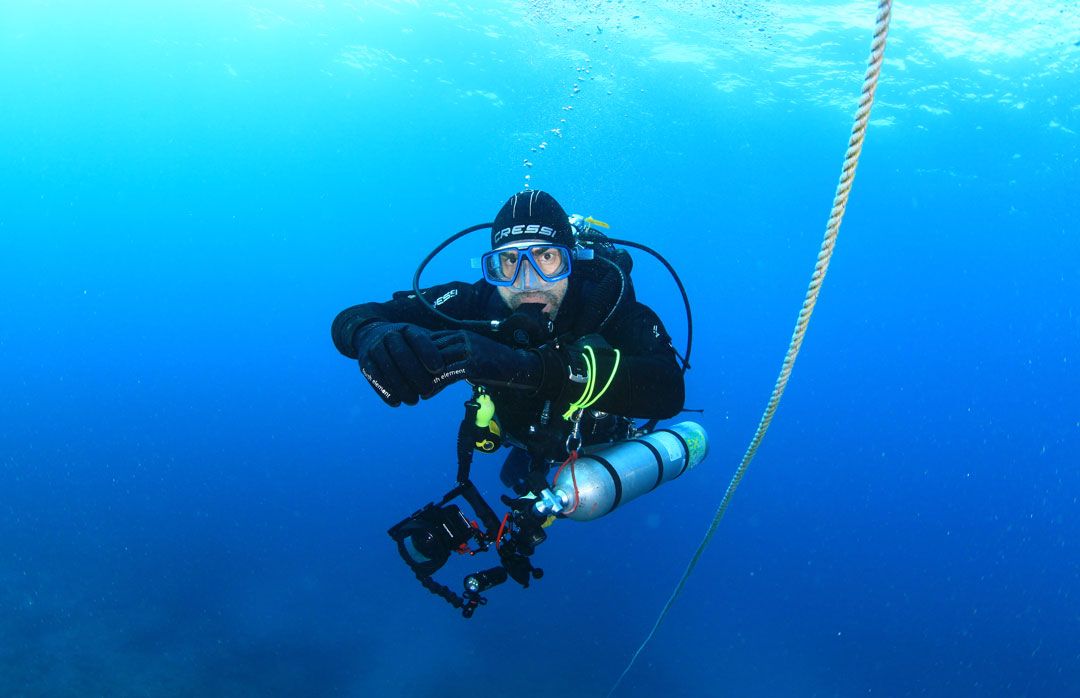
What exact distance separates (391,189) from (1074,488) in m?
65.3

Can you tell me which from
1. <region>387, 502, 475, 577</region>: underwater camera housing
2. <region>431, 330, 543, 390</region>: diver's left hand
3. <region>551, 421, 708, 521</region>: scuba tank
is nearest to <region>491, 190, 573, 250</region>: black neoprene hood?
<region>431, 330, 543, 390</region>: diver's left hand

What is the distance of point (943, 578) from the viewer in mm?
18391

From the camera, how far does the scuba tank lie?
12.0ft

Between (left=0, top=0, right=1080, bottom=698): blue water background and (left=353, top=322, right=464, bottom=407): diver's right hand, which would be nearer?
(left=353, top=322, right=464, bottom=407): diver's right hand

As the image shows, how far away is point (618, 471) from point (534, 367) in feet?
4.56

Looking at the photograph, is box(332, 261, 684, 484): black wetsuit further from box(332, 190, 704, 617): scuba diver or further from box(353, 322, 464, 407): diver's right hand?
box(353, 322, 464, 407): diver's right hand

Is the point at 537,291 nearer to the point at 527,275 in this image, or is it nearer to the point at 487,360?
the point at 527,275

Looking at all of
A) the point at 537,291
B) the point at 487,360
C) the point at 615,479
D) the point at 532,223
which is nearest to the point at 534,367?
the point at 487,360

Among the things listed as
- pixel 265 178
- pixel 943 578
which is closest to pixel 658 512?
Answer: pixel 943 578

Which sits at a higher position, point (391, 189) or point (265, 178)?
point (265, 178)

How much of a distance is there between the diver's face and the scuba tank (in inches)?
42.1

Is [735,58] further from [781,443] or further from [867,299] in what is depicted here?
[867,299]

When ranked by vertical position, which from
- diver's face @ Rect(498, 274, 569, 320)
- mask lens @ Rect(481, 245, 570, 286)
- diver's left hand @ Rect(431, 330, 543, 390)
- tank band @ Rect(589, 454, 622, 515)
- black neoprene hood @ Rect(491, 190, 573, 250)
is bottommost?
tank band @ Rect(589, 454, 622, 515)

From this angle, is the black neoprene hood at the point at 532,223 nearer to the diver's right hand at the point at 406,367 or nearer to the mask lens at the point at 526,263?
the mask lens at the point at 526,263
